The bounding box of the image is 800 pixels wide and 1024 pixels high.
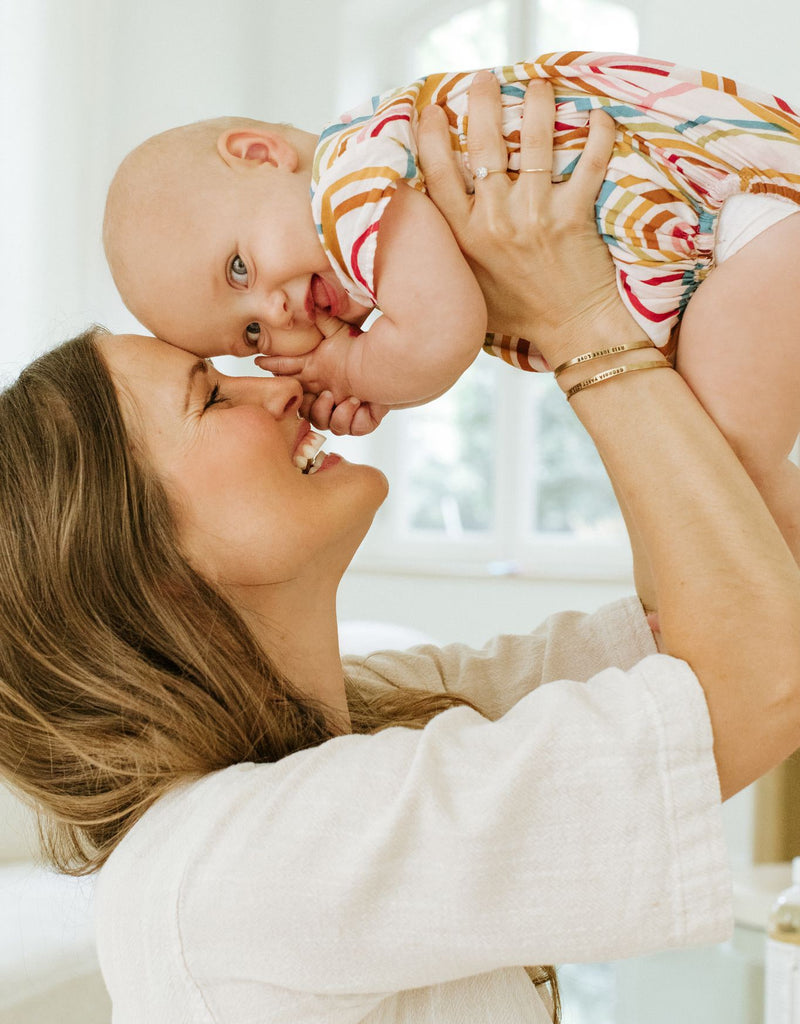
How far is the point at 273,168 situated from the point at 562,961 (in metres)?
0.72

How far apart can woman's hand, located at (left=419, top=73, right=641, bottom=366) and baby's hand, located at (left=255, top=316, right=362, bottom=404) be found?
0.15 metres

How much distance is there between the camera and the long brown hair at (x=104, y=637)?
0.93m

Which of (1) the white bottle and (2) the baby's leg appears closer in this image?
(2) the baby's leg

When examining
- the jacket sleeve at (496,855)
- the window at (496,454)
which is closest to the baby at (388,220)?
the jacket sleeve at (496,855)

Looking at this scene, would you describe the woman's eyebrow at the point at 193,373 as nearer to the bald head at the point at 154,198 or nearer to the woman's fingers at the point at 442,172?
the bald head at the point at 154,198

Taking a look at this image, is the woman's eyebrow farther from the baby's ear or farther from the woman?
the baby's ear

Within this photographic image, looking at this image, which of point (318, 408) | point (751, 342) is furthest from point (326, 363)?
point (751, 342)

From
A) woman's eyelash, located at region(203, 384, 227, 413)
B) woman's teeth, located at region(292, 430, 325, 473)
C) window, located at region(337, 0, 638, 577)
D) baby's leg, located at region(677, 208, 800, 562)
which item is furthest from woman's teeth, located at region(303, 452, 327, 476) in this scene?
window, located at region(337, 0, 638, 577)

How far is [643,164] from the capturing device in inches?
35.3

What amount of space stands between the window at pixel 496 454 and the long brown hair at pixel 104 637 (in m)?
2.82

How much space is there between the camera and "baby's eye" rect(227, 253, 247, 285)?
1.01 metres

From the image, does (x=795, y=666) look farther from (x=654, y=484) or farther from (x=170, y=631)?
(x=170, y=631)

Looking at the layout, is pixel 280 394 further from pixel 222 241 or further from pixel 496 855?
pixel 496 855

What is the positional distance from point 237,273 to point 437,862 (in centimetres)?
56
